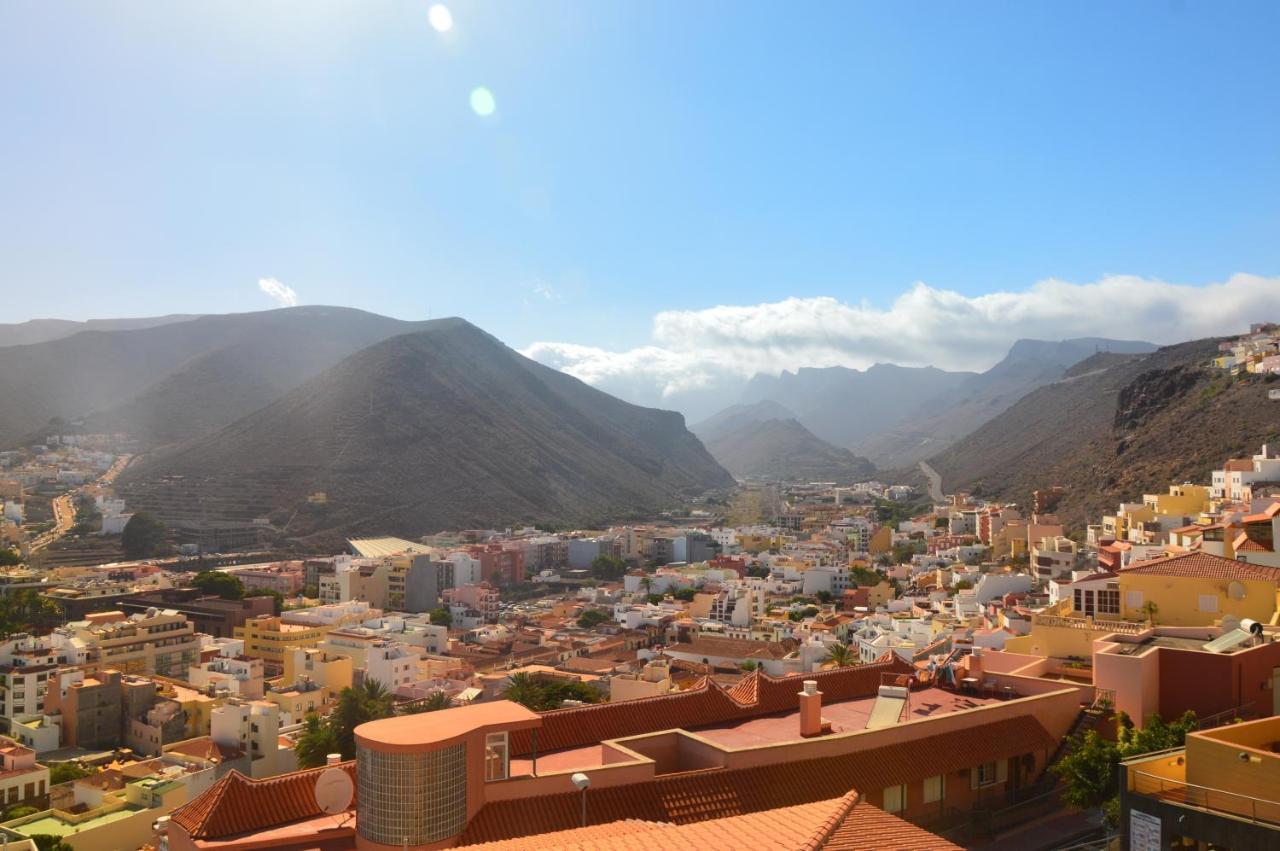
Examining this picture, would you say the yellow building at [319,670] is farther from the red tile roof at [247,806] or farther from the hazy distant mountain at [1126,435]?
the hazy distant mountain at [1126,435]

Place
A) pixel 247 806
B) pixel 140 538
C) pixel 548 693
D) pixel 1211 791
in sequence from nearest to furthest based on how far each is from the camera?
pixel 1211 791, pixel 247 806, pixel 548 693, pixel 140 538

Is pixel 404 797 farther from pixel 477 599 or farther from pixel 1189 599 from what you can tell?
pixel 477 599

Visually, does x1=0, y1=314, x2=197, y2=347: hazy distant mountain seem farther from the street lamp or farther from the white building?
the street lamp

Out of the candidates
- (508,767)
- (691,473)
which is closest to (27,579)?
(508,767)

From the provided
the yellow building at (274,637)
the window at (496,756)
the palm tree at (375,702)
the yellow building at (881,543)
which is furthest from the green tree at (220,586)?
the window at (496,756)

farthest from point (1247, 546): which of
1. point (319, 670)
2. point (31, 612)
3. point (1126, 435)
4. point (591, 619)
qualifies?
point (1126, 435)

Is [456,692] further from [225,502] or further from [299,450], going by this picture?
[299,450]
